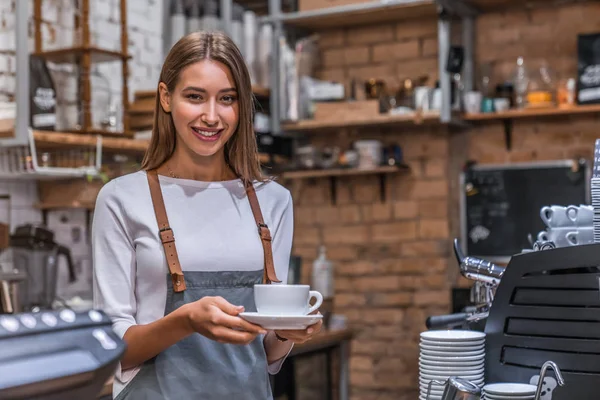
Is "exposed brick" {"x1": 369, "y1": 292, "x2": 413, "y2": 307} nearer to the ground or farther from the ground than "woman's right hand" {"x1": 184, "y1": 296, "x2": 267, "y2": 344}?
nearer to the ground

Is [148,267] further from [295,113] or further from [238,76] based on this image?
[295,113]

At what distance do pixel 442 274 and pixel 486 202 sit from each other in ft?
1.46

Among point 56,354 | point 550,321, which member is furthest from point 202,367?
point 56,354

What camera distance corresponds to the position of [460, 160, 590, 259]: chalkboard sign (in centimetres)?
424

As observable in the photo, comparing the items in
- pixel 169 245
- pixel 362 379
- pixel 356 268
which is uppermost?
pixel 169 245

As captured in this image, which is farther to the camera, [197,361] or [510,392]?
[197,361]

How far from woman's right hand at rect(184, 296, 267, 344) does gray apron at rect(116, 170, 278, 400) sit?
0.21m

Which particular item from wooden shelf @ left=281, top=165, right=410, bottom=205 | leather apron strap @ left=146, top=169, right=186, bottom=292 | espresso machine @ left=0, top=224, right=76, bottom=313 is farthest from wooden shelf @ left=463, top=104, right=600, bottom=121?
leather apron strap @ left=146, top=169, right=186, bottom=292

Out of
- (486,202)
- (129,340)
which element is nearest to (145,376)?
(129,340)

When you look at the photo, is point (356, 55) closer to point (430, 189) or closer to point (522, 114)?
point (430, 189)

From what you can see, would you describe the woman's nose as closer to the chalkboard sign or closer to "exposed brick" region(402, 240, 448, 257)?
the chalkboard sign

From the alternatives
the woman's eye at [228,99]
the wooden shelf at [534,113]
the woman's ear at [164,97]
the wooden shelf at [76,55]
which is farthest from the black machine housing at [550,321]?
the wooden shelf at [534,113]

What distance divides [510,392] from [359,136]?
11.1 feet

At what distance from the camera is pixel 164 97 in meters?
1.73
